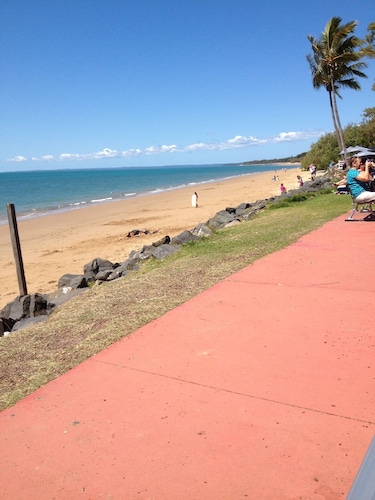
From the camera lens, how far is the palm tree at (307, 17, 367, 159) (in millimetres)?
21942

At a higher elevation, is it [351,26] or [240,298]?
[351,26]

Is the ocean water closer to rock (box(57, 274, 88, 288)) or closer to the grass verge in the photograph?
rock (box(57, 274, 88, 288))

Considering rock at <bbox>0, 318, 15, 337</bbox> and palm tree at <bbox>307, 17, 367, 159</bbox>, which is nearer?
rock at <bbox>0, 318, 15, 337</bbox>

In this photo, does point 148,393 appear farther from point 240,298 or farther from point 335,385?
point 240,298

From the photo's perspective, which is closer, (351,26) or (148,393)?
(148,393)

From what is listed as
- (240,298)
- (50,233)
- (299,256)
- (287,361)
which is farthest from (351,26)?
(287,361)

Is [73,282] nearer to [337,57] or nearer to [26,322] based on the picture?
[26,322]

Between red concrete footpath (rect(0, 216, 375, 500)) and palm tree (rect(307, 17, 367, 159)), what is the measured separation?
21169mm

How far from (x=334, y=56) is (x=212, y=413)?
23.3 meters

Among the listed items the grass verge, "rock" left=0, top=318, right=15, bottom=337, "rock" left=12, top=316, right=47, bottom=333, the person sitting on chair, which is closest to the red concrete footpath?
the grass verge

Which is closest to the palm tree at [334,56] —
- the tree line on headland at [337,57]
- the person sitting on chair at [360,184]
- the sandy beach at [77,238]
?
the tree line on headland at [337,57]

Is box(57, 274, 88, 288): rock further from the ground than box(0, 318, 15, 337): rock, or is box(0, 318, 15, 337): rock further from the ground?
box(57, 274, 88, 288): rock

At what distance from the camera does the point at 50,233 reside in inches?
811

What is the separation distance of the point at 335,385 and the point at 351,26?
2315 cm
